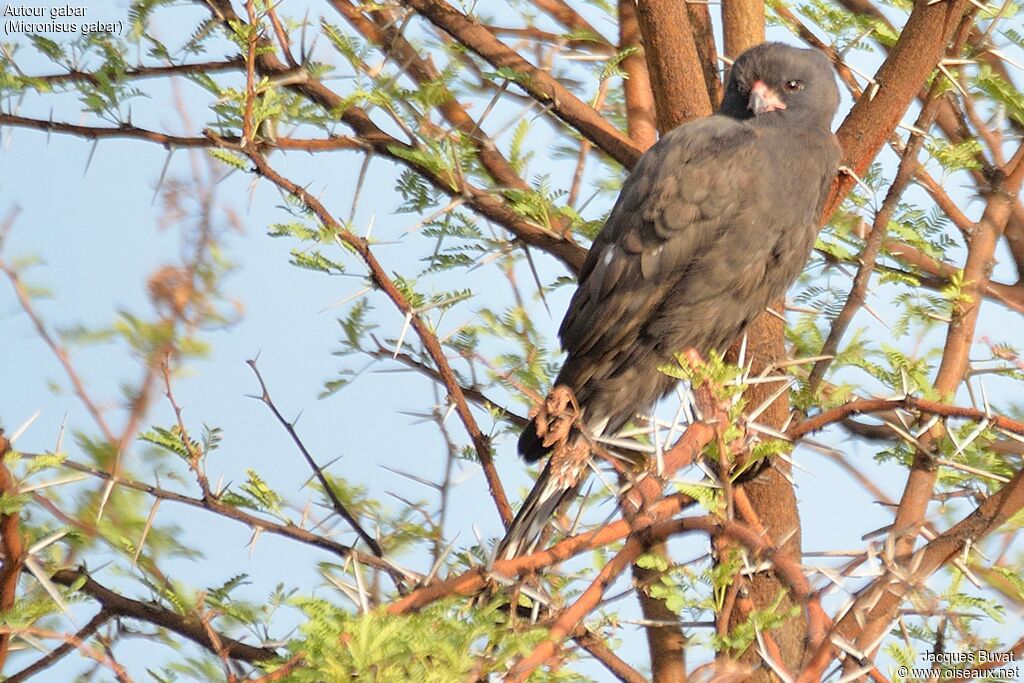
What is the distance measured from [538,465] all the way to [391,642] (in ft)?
7.44

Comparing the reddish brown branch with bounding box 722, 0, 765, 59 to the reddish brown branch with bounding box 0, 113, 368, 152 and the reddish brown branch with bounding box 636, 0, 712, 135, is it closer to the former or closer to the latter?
the reddish brown branch with bounding box 636, 0, 712, 135

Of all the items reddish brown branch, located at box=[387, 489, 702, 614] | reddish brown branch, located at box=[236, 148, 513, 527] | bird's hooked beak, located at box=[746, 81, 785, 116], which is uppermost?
bird's hooked beak, located at box=[746, 81, 785, 116]

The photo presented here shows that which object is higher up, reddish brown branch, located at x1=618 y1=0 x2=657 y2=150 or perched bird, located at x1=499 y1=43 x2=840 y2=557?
reddish brown branch, located at x1=618 y1=0 x2=657 y2=150

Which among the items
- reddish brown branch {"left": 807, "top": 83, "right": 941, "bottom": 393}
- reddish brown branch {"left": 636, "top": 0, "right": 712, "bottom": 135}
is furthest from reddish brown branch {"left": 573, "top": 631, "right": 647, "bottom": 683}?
reddish brown branch {"left": 636, "top": 0, "right": 712, "bottom": 135}

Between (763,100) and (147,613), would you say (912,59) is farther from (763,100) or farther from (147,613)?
(147,613)

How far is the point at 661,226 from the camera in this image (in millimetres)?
4383

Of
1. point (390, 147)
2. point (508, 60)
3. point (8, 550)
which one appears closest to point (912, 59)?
point (508, 60)

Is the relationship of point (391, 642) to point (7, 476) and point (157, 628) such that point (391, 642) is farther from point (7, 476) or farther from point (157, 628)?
point (157, 628)

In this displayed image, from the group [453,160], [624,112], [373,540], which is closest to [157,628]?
[373,540]

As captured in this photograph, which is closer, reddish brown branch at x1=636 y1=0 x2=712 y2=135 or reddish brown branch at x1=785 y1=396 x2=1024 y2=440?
reddish brown branch at x1=785 y1=396 x2=1024 y2=440

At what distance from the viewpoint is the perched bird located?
14.4ft

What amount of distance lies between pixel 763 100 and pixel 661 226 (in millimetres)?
678

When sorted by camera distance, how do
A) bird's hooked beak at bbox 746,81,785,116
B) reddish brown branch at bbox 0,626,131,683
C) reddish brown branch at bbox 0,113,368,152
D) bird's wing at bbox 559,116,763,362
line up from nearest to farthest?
reddish brown branch at bbox 0,626,131,683 < reddish brown branch at bbox 0,113,368,152 < bird's wing at bbox 559,116,763,362 < bird's hooked beak at bbox 746,81,785,116

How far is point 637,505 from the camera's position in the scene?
3.08 meters
